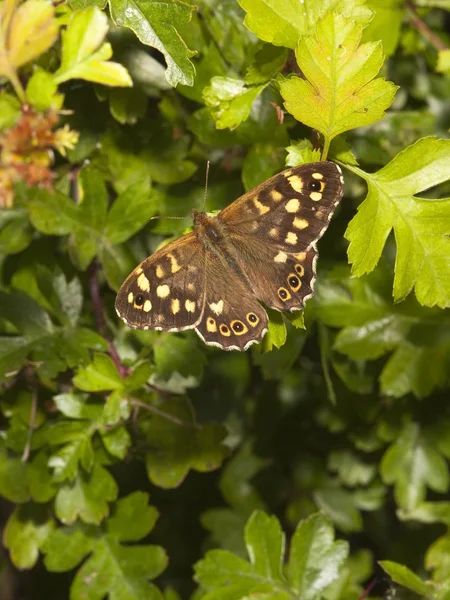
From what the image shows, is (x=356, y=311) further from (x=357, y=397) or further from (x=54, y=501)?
(x=54, y=501)

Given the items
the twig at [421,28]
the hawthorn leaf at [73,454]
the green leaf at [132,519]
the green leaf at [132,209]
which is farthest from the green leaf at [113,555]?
the twig at [421,28]

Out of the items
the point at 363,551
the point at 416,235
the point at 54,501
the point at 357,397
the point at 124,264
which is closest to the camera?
the point at 416,235

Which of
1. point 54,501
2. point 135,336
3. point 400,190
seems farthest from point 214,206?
point 54,501

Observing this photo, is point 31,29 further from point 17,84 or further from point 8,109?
point 8,109

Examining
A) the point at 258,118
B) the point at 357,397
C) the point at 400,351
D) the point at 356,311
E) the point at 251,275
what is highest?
the point at 258,118

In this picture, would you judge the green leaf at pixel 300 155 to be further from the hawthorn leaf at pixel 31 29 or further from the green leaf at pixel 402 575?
the green leaf at pixel 402 575

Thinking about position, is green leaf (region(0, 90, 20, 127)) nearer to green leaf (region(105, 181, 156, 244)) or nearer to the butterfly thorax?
green leaf (region(105, 181, 156, 244))

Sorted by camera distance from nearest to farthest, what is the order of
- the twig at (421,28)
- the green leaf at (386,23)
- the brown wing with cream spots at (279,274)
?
the brown wing with cream spots at (279,274)
the green leaf at (386,23)
the twig at (421,28)

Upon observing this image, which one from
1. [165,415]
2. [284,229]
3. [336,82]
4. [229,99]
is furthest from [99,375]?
[336,82]
